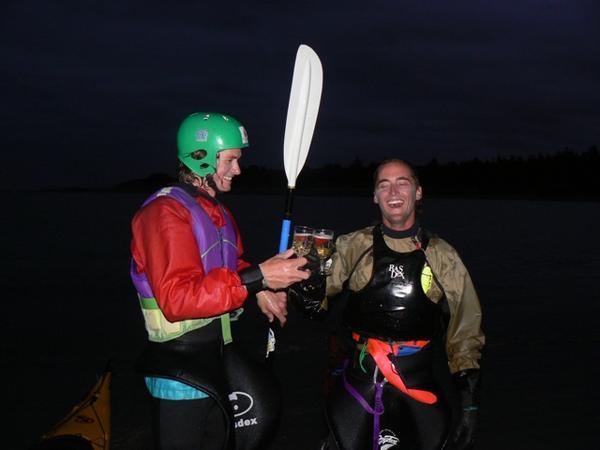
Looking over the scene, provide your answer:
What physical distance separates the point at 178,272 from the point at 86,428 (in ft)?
10.2

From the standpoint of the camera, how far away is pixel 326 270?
350cm

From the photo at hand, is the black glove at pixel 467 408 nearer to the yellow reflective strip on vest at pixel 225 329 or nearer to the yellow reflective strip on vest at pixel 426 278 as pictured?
the yellow reflective strip on vest at pixel 426 278

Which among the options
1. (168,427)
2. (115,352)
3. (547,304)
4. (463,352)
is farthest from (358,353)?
(547,304)

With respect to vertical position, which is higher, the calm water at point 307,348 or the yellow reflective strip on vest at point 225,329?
→ the yellow reflective strip on vest at point 225,329

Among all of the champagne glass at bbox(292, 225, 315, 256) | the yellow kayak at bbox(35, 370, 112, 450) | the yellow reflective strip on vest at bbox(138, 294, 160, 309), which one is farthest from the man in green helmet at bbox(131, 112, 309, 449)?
the yellow kayak at bbox(35, 370, 112, 450)

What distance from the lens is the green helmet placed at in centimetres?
333

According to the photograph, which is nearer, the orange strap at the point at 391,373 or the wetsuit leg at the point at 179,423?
the wetsuit leg at the point at 179,423

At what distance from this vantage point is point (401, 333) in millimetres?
3721

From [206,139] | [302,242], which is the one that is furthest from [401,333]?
[206,139]

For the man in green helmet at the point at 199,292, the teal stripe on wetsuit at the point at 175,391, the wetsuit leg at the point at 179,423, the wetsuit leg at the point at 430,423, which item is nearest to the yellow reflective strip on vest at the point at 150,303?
the man in green helmet at the point at 199,292

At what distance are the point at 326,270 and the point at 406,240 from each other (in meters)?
0.75

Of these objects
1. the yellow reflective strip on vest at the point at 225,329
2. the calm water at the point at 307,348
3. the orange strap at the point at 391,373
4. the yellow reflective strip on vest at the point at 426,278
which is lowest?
the calm water at the point at 307,348

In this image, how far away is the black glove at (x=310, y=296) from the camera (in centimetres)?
383

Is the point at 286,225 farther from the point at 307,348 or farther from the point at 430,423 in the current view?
the point at 307,348
